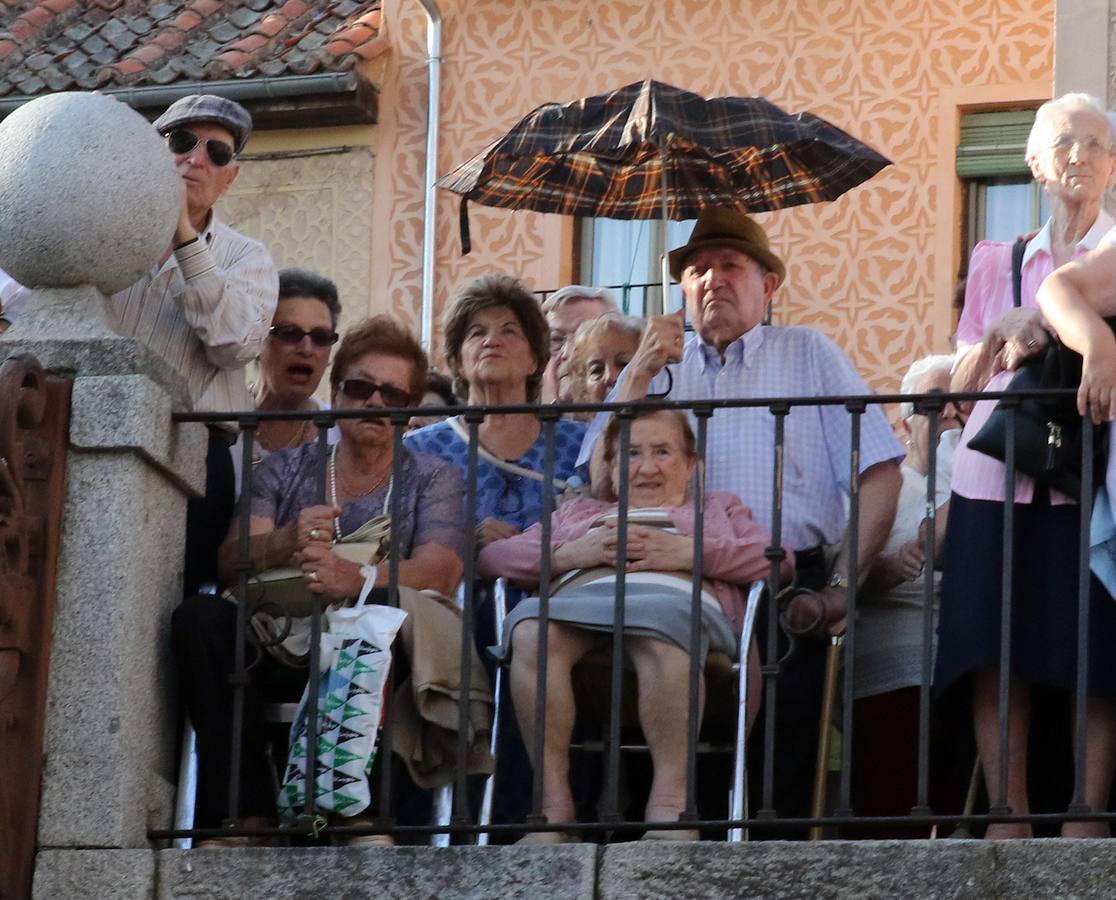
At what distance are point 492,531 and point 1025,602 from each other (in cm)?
149

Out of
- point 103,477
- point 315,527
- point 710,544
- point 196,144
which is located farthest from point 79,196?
point 710,544

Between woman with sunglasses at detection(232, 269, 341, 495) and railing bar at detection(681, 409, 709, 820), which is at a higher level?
woman with sunglasses at detection(232, 269, 341, 495)

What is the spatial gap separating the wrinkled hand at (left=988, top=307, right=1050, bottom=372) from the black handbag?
0.23ft

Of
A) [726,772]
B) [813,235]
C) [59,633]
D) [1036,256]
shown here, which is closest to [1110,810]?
[726,772]

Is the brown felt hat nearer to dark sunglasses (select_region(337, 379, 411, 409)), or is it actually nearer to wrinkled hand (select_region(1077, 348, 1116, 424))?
dark sunglasses (select_region(337, 379, 411, 409))

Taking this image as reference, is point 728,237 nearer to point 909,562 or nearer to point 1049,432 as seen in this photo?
point 909,562

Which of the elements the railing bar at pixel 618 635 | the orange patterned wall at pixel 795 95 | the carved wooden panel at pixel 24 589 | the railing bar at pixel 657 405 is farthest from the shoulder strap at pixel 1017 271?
the orange patterned wall at pixel 795 95

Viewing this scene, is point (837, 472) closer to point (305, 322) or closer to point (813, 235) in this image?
point (305, 322)

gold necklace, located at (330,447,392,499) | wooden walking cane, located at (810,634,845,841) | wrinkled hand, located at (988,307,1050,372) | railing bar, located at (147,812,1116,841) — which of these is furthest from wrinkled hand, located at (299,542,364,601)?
wrinkled hand, located at (988,307,1050,372)

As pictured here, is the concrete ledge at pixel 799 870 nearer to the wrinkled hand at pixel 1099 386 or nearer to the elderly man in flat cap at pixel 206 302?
the wrinkled hand at pixel 1099 386

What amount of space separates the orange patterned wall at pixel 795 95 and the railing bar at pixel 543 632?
21.1 feet

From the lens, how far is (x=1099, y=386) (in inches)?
271

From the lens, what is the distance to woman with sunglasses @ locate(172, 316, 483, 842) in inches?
279

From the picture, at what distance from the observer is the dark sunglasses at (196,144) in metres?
8.04
